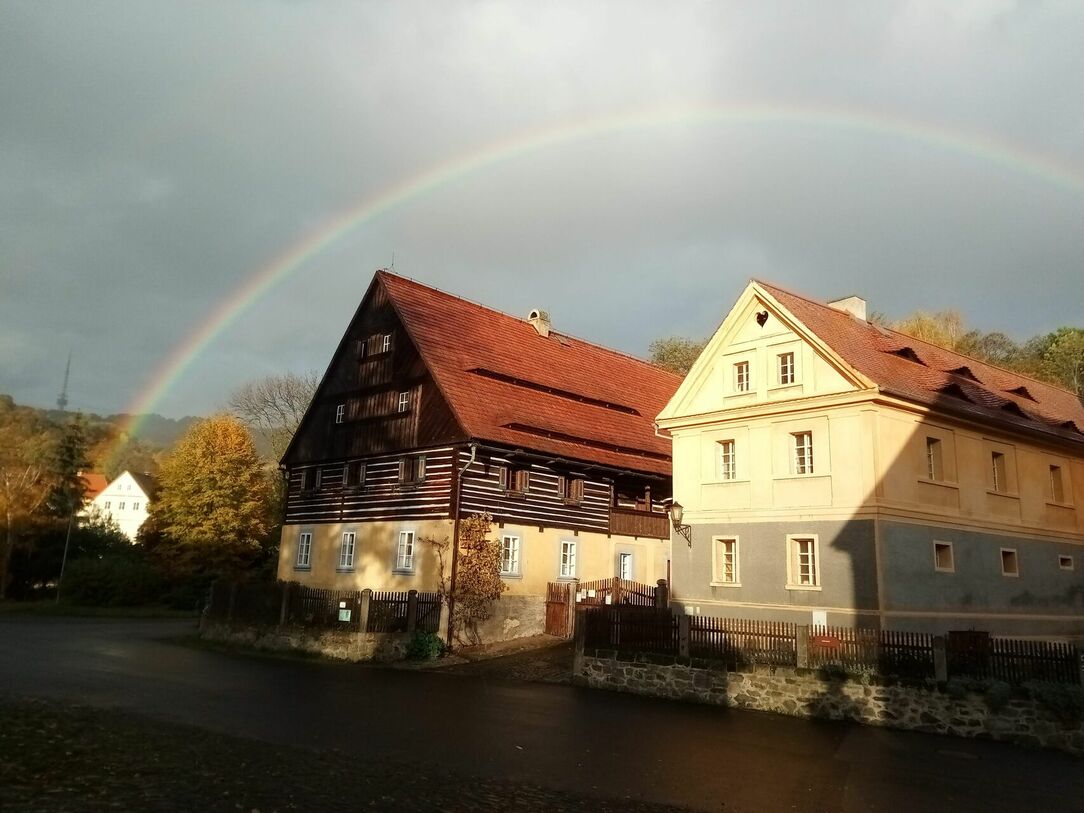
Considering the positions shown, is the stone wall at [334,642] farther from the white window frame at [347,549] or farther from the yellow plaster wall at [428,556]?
the white window frame at [347,549]

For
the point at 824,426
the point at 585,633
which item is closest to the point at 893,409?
the point at 824,426

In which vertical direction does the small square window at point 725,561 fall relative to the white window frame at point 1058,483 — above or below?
below

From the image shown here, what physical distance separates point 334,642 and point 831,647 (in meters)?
14.9

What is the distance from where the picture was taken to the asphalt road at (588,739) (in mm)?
10477

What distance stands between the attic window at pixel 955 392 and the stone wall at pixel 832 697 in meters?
12.4

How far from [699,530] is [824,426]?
5.18m

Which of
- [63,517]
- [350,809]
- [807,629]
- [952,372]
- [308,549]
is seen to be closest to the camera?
[350,809]

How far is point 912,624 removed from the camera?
864 inches

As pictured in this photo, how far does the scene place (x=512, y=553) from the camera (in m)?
29.7

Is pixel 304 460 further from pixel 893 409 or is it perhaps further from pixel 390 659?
pixel 893 409

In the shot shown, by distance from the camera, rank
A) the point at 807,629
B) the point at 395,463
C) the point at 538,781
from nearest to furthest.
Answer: the point at 538,781 < the point at 807,629 < the point at 395,463

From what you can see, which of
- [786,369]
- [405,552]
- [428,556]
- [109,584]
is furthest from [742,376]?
[109,584]

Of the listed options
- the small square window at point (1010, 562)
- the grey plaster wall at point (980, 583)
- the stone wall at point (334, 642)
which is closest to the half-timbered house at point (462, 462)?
the stone wall at point (334, 642)

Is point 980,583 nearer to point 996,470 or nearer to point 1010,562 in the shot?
point 1010,562
